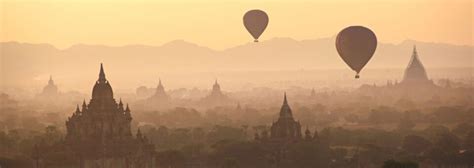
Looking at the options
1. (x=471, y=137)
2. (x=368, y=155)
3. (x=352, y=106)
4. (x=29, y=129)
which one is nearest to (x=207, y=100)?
(x=352, y=106)

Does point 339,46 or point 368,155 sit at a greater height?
point 339,46

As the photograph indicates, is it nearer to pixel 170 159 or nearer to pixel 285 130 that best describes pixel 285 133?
pixel 285 130

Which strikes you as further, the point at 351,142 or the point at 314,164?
the point at 351,142

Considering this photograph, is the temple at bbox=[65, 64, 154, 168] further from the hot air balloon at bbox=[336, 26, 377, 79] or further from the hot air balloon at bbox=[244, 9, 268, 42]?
the hot air balloon at bbox=[244, 9, 268, 42]

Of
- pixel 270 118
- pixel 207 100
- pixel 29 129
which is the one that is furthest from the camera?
pixel 207 100

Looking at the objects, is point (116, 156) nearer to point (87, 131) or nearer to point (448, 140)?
point (87, 131)

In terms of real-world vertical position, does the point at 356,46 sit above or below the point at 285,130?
above

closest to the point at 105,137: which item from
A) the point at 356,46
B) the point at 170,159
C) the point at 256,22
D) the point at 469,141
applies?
the point at 170,159
